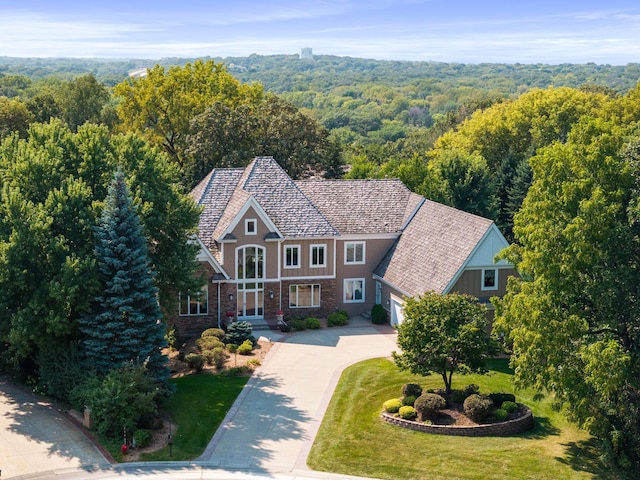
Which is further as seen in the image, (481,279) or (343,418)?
(481,279)

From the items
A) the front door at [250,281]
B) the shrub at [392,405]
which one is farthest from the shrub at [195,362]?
the shrub at [392,405]

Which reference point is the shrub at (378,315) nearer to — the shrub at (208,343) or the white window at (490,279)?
the white window at (490,279)

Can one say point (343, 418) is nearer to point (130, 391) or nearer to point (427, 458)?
point (427, 458)

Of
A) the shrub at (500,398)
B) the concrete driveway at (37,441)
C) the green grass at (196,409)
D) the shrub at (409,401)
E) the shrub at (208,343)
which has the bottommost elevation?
the green grass at (196,409)

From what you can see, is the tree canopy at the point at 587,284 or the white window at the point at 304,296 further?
the white window at the point at 304,296

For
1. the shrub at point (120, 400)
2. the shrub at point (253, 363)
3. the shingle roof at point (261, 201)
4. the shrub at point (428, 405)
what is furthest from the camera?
the shingle roof at point (261, 201)

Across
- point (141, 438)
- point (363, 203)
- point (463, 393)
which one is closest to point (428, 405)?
point (463, 393)

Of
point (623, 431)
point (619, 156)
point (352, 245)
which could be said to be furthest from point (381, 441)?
point (352, 245)

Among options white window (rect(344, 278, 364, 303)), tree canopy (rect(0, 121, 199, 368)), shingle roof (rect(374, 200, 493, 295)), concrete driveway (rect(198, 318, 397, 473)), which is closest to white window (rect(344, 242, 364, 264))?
white window (rect(344, 278, 364, 303))
